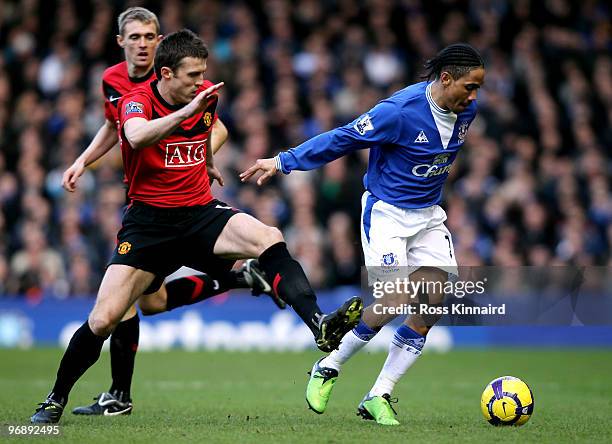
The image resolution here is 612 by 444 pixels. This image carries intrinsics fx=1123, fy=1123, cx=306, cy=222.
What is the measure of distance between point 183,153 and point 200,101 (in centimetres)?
85

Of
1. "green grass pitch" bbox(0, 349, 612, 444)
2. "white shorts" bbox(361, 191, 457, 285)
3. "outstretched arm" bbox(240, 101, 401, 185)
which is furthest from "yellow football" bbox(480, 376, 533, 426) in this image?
"outstretched arm" bbox(240, 101, 401, 185)

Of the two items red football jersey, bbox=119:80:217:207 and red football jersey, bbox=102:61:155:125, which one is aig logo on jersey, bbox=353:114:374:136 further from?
red football jersey, bbox=102:61:155:125

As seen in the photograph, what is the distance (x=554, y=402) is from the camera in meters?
9.55

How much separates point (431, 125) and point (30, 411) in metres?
3.68

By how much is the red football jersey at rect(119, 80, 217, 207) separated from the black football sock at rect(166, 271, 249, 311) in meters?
1.27

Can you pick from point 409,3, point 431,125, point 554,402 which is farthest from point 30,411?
point 409,3

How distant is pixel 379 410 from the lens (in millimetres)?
7754

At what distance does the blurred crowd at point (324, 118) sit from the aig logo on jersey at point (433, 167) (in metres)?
7.55

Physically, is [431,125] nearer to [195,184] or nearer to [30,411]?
[195,184]

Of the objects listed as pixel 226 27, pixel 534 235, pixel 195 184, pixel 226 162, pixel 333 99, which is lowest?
pixel 195 184

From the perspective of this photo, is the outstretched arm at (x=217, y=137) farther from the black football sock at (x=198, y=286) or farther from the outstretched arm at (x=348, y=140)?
the black football sock at (x=198, y=286)

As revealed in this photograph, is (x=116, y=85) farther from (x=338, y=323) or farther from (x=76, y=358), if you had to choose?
(x=338, y=323)

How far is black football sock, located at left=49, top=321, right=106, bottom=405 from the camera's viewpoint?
300 inches

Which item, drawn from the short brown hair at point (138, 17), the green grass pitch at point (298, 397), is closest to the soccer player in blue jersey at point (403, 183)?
the green grass pitch at point (298, 397)
